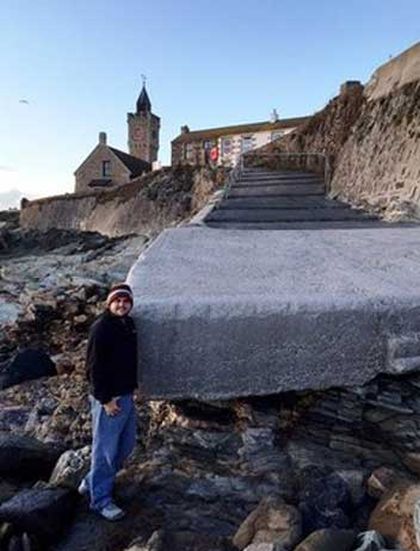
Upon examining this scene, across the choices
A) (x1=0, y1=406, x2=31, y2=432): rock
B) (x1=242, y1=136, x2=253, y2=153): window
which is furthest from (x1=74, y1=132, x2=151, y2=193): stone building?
(x1=0, y1=406, x2=31, y2=432): rock

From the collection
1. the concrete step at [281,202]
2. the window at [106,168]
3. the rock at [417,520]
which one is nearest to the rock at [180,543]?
the rock at [417,520]

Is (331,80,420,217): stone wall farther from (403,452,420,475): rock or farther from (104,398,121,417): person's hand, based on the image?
(104,398,121,417): person's hand

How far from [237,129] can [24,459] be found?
49.6m

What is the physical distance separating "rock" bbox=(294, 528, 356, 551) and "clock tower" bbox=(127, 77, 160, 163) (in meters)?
58.8

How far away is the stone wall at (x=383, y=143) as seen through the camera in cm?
862

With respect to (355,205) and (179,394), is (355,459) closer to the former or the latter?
(179,394)

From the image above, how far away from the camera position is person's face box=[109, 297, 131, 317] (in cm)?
292

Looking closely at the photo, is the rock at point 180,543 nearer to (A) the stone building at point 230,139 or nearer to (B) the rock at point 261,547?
(B) the rock at point 261,547

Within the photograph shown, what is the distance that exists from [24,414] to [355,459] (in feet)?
10.3

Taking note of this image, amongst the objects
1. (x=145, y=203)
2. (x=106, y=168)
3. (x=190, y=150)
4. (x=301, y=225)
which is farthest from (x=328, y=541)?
(x=190, y=150)

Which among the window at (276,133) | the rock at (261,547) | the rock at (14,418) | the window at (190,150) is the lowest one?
the rock at (14,418)

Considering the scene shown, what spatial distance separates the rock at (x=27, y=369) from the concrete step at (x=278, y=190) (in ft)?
29.1

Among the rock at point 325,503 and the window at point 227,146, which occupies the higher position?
the window at point 227,146

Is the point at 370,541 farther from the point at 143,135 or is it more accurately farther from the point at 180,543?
the point at 143,135
